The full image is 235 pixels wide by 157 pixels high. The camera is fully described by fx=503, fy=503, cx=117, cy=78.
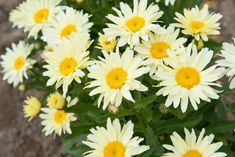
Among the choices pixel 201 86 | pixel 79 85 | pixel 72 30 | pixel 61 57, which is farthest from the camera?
pixel 72 30

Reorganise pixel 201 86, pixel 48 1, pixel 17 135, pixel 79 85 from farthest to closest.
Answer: pixel 17 135, pixel 48 1, pixel 79 85, pixel 201 86

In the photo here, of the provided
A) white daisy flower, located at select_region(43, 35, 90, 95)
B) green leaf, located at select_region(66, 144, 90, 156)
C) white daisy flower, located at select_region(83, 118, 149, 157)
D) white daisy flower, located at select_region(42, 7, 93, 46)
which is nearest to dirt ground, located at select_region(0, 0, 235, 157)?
green leaf, located at select_region(66, 144, 90, 156)

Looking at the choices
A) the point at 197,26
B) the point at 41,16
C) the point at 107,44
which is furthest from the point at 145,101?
the point at 41,16

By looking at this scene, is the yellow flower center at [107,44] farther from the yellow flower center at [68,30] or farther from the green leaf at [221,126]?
the green leaf at [221,126]

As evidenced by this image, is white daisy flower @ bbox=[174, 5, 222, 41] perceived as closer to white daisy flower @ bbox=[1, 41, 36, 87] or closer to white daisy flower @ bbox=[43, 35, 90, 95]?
white daisy flower @ bbox=[43, 35, 90, 95]

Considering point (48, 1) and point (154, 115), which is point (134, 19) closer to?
point (154, 115)

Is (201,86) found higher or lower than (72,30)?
lower

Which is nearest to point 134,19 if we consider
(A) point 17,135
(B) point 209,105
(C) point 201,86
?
(C) point 201,86
